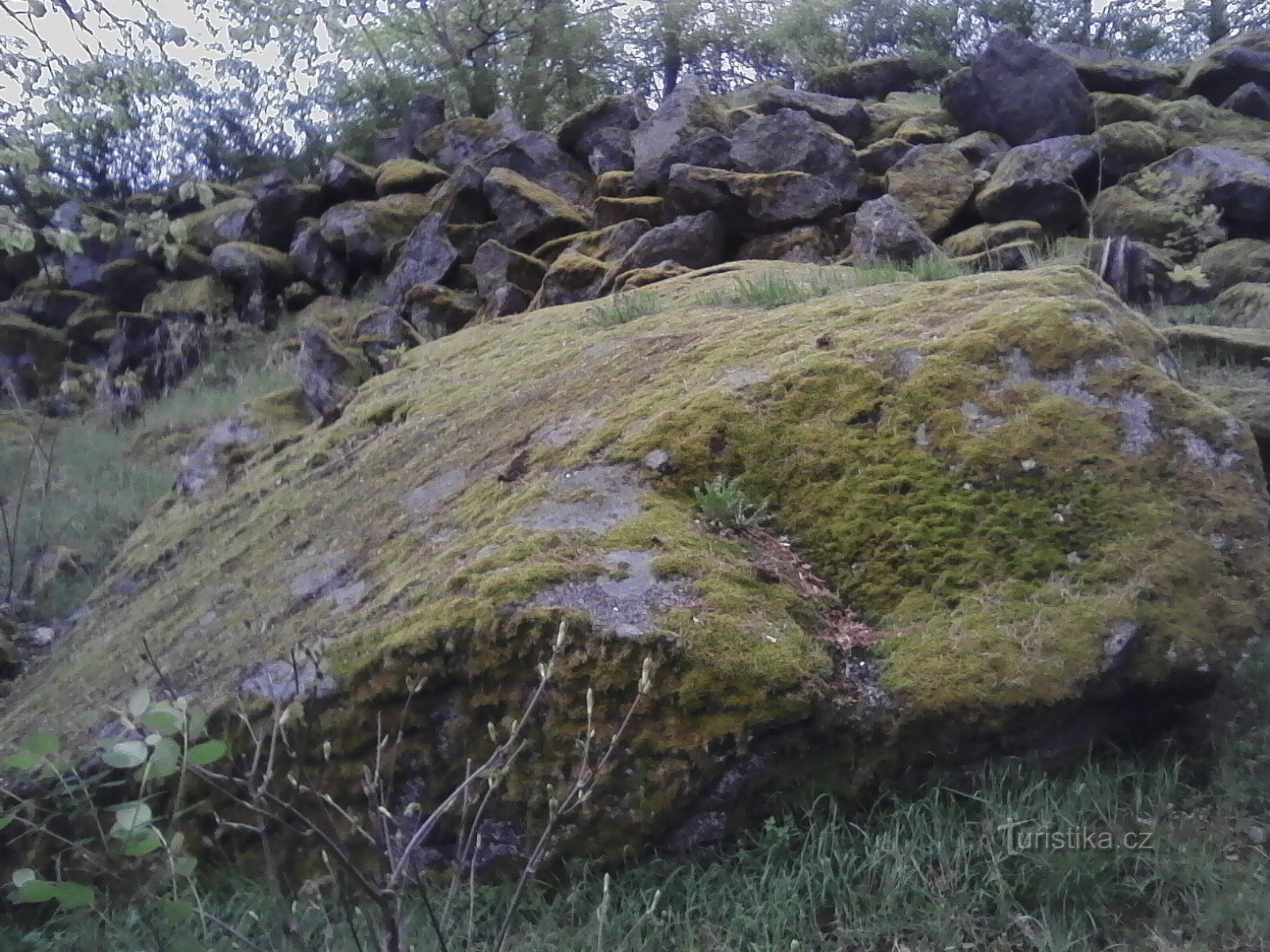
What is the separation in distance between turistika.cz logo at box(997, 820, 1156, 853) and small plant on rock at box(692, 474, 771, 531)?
1208mm

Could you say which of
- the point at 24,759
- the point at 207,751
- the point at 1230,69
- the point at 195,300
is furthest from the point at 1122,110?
the point at 24,759

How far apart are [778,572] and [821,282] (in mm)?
2510

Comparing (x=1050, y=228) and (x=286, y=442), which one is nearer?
(x=286, y=442)

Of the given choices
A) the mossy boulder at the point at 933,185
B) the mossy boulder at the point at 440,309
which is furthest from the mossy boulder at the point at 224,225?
the mossy boulder at the point at 933,185

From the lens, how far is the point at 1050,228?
901cm

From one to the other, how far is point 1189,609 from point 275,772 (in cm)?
268

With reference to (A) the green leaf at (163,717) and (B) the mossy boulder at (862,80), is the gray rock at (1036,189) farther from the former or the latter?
(A) the green leaf at (163,717)

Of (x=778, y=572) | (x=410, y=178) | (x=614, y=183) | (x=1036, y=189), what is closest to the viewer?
(x=778, y=572)

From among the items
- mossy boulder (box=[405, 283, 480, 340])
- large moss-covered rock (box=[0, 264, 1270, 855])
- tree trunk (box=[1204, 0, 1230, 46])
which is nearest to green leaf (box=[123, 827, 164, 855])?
large moss-covered rock (box=[0, 264, 1270, 855])

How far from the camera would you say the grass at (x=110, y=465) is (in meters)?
6.93

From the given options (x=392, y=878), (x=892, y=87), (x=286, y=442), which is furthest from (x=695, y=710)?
(x=892, y=87)

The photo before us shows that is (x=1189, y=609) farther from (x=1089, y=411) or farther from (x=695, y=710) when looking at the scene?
(x=695, y=710)

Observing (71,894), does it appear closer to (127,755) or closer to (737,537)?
(127,755)

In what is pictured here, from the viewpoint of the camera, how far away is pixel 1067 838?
2.87 meters
